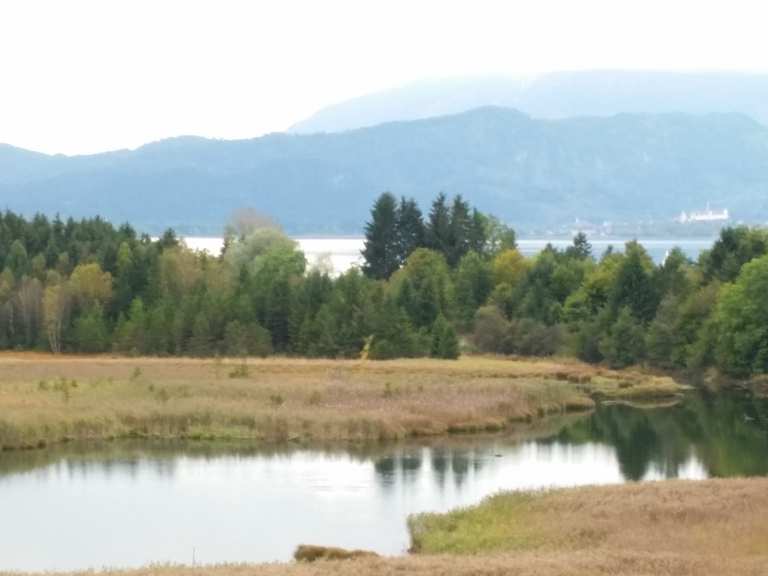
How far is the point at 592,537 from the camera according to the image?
32.5 m

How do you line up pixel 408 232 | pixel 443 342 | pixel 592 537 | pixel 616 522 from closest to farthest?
1. pixel 592 537
2. pixel 616 522
3. pixel 443 342
4. pixel 408 232

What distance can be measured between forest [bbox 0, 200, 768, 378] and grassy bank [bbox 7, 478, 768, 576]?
4853 cm

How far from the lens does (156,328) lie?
90.2 meters

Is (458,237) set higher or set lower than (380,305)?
higher

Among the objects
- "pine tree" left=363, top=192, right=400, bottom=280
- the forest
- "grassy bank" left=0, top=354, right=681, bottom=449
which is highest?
"pine tree" left=363, top=192, right=400, bottom=280

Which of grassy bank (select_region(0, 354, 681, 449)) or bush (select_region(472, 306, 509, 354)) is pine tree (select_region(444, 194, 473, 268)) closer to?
bush (select_region(472, 306, 509, 354))

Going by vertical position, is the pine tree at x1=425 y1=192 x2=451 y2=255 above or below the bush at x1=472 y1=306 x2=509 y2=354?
above

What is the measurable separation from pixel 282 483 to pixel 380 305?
46.6 meters

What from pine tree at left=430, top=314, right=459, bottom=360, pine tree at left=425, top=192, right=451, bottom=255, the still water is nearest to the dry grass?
the still water

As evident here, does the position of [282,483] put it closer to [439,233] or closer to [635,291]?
[635,291]

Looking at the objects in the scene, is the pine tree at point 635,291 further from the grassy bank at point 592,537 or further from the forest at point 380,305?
the grassy bank at point 592,537

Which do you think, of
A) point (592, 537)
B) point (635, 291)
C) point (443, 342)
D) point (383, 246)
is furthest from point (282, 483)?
point (383, 246)

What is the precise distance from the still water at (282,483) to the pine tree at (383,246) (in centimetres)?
7051

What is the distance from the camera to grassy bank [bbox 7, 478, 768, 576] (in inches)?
1072
